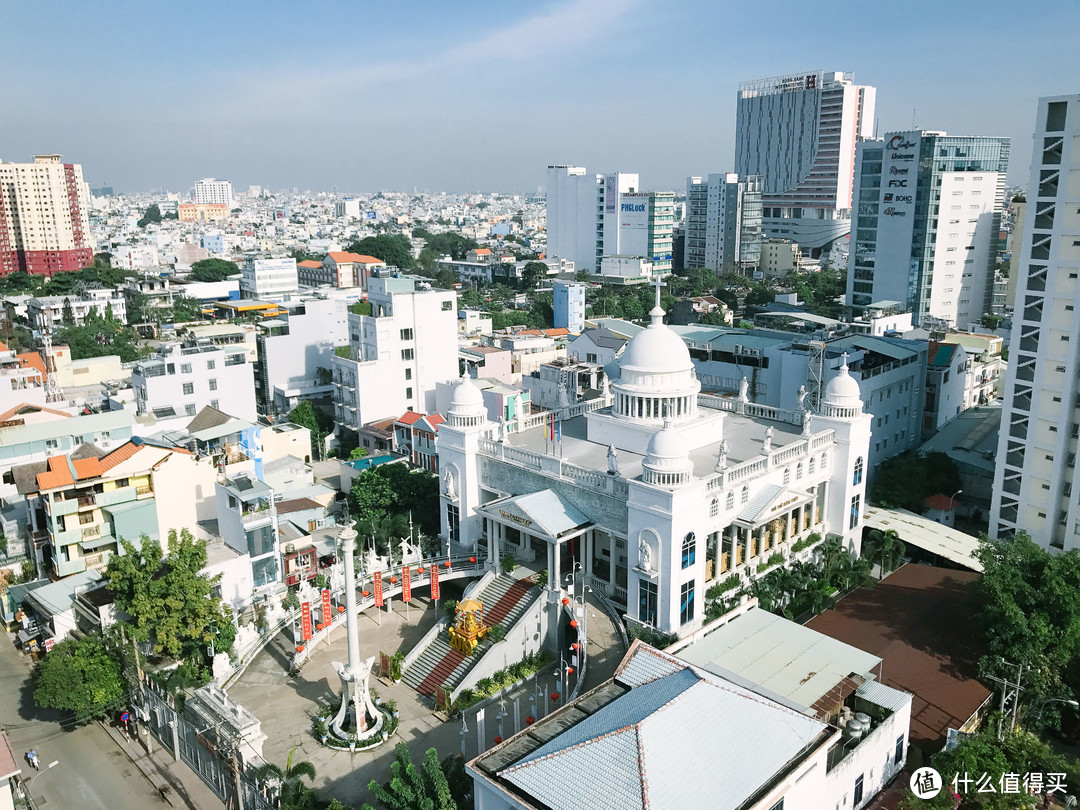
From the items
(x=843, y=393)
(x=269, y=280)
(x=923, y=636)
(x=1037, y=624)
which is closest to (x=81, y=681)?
(x=923, y=636)

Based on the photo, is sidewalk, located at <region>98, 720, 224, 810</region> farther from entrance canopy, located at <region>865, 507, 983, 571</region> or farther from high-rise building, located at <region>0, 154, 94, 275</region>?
high-rise building, located at <region>0, 154, 94, 275</region>

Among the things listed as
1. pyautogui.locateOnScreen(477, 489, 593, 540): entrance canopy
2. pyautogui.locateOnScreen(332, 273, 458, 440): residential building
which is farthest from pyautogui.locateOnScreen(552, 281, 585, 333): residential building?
pyautogui.locateOnScreen(477, 489, 593, 540): entrance canopy

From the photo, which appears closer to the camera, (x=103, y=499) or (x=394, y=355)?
(x=103, y=499)

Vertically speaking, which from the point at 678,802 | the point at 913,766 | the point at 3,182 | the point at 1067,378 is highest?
the point at 3,182

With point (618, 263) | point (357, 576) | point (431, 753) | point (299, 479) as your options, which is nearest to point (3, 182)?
point (618, 263)

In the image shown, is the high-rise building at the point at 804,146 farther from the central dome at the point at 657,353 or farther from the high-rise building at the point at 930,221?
the central dome at the point at 657,353

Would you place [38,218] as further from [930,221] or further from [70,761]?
[70,761]

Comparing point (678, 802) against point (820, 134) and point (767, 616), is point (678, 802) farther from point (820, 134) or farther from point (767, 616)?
point (820, 134)
